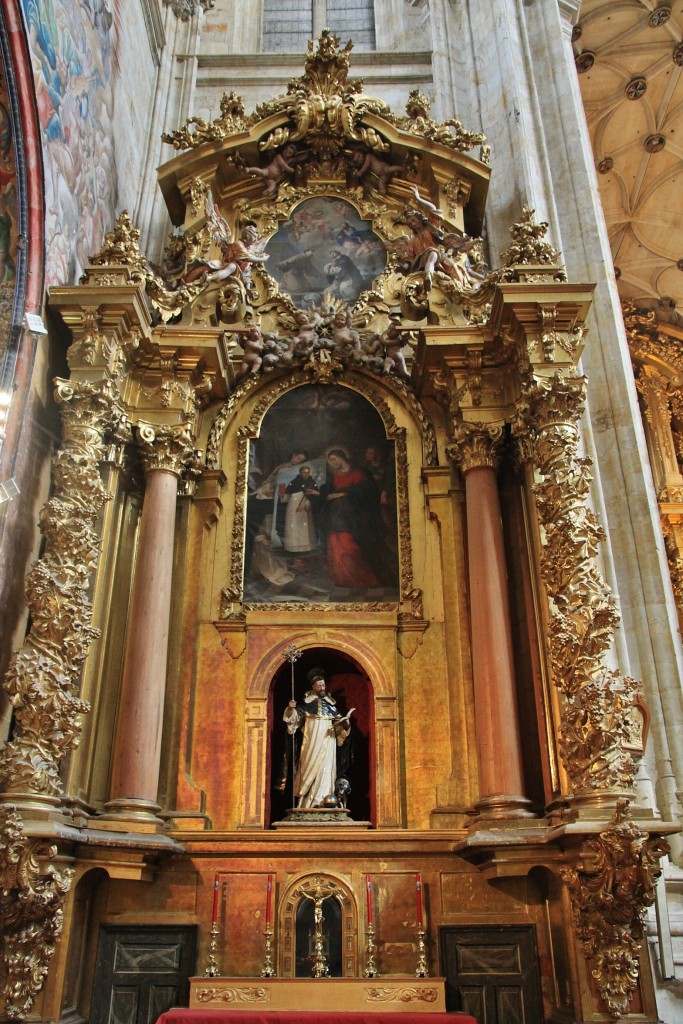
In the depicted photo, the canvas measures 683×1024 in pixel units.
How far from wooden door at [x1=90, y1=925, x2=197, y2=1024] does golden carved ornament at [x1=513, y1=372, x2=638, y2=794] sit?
305 cm

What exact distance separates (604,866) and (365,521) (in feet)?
12.0

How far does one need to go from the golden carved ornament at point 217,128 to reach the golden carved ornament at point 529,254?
327cm

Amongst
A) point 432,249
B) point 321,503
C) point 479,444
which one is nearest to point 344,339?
point 432,249

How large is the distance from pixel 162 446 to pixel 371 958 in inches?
169

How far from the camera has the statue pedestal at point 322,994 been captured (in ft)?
18.6

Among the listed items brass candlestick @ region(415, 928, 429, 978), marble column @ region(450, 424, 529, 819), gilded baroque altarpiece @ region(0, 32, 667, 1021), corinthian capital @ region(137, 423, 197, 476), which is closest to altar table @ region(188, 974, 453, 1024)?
brass candlestick @ region(415, 928, 429, 978)

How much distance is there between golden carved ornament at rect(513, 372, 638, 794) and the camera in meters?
5.96

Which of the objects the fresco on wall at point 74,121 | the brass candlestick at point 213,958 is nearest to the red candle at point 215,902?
the brass candlestick at point 213,958

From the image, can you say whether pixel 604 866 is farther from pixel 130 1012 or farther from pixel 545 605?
pixel 130 1012

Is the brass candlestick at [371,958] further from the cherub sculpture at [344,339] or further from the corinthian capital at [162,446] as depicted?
the cherub sculpture at [344,339]

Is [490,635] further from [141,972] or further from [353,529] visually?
[141,972]

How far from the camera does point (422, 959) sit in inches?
243

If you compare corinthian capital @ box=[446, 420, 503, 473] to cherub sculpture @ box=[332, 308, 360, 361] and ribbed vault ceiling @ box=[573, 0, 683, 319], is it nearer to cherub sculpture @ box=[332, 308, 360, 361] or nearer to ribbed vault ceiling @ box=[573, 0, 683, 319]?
cherub sculpture @ box=[332, 308, 360, 361]

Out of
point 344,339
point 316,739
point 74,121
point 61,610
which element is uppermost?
point 74,121
